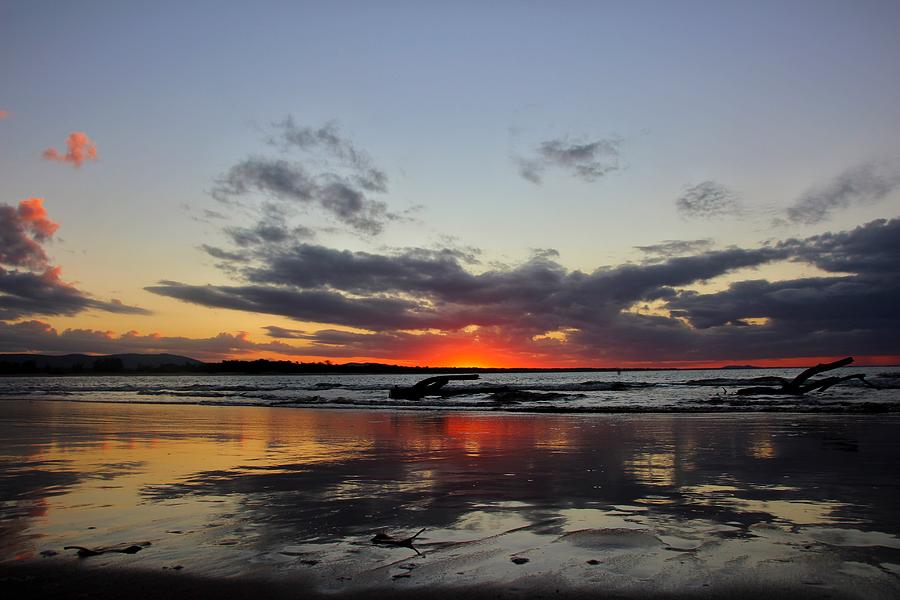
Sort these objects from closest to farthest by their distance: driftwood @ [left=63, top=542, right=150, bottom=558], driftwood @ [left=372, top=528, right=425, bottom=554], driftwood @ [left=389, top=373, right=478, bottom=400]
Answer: driftwood @ [left=63, top=542, right=150, bottom=558], driftwood @ [left=372, top=528, right=425, bottom=554], driftwood @ [left=389, top=373, right=478, bottom=400]

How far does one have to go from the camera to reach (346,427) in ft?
57.6

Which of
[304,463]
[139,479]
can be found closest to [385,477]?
[304,463]

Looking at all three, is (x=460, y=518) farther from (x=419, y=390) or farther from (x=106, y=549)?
(x=419, y=390)

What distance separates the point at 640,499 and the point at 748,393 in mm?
30950

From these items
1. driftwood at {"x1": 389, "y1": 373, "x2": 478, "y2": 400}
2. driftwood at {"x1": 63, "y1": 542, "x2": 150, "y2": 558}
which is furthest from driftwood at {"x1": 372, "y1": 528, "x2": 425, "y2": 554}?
driftwood at {"x1": 389, "y1": 373, "x2": 478, "y2": 400}

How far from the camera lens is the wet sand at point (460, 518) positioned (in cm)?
406

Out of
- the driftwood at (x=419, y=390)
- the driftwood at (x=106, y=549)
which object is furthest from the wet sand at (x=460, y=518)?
the driftwood at (x=419, y=390)

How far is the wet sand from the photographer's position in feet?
13.3

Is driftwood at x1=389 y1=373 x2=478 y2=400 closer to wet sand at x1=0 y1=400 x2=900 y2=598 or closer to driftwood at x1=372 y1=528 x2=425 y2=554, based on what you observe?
wet sand at x1=0 y1=400 x2=900 y2=598

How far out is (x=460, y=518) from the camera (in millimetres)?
5922

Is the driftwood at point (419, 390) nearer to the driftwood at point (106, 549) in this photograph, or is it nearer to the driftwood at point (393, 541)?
the driftwood at point (393, 541)

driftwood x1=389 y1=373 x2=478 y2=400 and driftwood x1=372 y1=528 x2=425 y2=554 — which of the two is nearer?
driftwood x1=372 y1=528 x2=425 y2=554

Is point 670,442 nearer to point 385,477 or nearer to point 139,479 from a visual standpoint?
point 385,477

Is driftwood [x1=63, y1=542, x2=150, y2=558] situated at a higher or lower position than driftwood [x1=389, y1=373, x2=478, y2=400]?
lower
